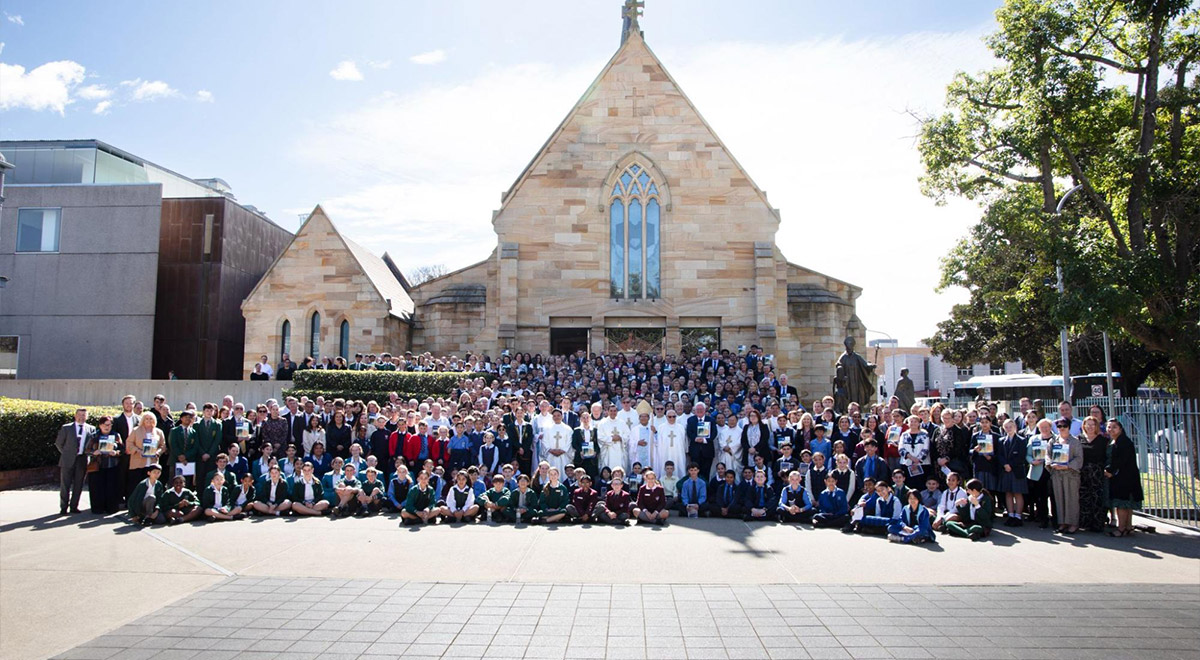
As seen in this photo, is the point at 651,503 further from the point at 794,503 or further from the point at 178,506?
the point at 178,506

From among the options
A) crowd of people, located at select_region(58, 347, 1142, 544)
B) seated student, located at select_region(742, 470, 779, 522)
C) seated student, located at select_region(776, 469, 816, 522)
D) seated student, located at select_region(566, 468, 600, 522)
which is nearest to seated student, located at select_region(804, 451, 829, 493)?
crowd of people, located at select_region(58, 347, 1142, 544)

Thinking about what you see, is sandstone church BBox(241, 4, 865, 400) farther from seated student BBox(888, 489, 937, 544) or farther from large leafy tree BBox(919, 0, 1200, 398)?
A: seated student BBox(888, 489, 937, 544)

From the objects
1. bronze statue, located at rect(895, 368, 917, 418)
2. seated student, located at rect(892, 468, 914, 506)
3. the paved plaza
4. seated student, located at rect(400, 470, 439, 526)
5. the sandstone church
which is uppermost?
the sandstone church

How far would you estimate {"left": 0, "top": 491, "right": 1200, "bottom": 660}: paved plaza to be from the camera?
242 inches

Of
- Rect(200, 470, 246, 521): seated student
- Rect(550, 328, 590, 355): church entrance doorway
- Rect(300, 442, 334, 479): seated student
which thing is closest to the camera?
Rect(200, 470, 246, 521): seated student

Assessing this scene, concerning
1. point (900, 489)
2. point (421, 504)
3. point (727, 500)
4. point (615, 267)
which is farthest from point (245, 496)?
point (615, 267)

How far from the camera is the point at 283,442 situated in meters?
13.9

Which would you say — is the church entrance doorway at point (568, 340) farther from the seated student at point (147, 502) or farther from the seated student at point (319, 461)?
the seated student at point (147, 502)

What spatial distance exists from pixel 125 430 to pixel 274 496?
2927 mm

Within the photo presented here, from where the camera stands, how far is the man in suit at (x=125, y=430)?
12.5m

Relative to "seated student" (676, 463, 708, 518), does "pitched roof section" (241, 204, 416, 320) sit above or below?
above

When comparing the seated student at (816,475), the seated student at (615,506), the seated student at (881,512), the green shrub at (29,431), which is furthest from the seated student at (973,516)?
the green shrub at (29,431)

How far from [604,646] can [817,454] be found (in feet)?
23.6

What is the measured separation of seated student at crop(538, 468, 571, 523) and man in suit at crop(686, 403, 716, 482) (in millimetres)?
2870
